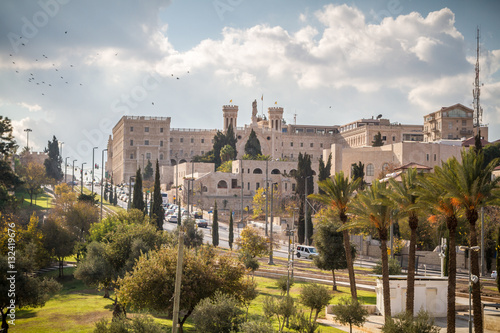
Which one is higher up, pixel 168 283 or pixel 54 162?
pixel 54 162

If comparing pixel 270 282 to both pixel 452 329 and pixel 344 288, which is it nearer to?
pixel 344 288

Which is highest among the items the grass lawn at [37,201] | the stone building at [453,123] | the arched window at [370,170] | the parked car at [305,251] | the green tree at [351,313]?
the stone building at [453,123]

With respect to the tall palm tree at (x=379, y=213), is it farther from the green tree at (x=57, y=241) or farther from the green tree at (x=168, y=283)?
the green tree at (x=57, y=241)

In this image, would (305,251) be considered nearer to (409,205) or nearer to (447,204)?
(409,205)

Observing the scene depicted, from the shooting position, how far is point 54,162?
97000 millimetres

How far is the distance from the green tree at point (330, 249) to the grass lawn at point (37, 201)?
43.7m

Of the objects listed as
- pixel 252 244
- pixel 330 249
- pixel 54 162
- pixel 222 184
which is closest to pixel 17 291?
pixel 330 249

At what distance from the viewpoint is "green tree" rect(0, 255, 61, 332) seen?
23228mm

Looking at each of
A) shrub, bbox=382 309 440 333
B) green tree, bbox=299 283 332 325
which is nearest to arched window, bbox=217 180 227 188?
green tree, bbox=299 283 332 325

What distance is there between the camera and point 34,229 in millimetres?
39438

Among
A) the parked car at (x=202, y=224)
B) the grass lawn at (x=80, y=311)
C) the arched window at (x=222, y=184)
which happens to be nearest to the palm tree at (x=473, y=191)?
the grass lawn at (x=80, y=311)

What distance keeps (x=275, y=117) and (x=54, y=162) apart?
2002 inches

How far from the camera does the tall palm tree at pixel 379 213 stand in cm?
2398

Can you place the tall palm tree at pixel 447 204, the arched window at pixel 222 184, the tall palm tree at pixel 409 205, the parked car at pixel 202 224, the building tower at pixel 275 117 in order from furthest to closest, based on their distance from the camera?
the building tower at pixel 275 117 → the arched window at pixel 222 184 → the parked car at pixel 202 224 → the tall palm tree at pixel 409 205 → the tall palm tree at pixel 447 204
